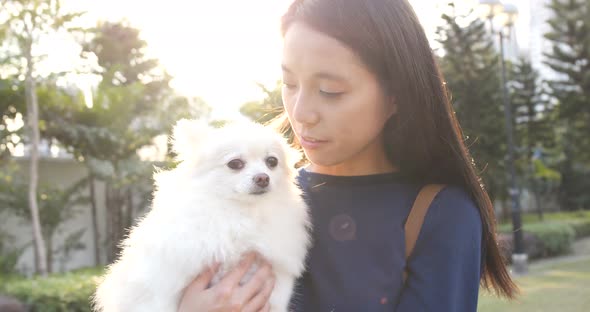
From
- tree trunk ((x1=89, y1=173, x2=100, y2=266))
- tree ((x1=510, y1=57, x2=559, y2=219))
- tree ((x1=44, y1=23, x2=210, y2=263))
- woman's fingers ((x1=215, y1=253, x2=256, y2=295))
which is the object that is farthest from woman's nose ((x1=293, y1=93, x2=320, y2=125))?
tree ((x1=510, y1=57, x2=559, y2=219))

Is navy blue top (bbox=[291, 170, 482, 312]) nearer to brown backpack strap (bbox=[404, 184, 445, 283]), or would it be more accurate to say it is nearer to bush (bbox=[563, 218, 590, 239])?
brown backpack strap (bbox=[404, 184, 445, 283])

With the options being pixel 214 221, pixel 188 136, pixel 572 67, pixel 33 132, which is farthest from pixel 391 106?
pixel 572 67

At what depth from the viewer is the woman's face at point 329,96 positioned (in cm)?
178

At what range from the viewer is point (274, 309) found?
1935mm

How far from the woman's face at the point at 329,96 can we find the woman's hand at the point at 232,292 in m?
0.48

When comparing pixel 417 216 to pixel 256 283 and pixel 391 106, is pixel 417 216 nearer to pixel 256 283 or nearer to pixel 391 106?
pixel 391 106

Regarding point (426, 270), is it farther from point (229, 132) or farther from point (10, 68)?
point (10, 68)

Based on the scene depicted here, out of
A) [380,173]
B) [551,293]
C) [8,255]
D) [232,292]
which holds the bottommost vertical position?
[551,293]

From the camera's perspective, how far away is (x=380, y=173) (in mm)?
2064

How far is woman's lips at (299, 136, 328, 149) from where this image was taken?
188 cm

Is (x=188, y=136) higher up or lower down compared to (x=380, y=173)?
higher up

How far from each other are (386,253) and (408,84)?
587mm

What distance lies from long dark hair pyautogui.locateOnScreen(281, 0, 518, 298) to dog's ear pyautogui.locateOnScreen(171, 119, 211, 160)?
0.62 meters

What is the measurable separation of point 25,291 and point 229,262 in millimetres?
6932
